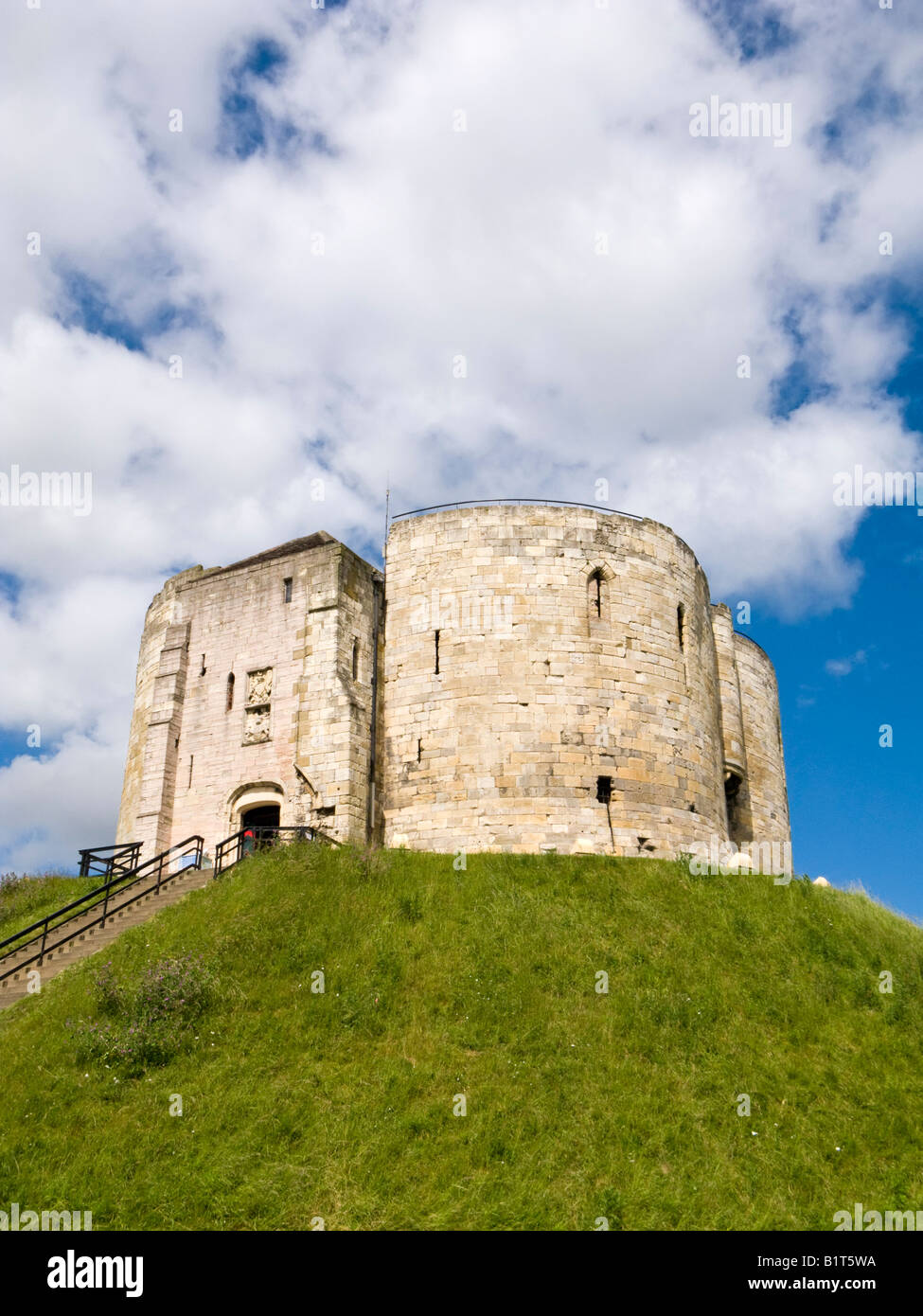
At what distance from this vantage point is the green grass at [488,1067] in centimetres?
1006

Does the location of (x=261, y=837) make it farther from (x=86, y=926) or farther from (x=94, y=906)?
(x=86, y=926)

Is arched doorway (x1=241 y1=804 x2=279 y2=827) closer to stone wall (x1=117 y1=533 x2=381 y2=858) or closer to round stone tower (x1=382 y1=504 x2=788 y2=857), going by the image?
stone wall (x1=117 y1=533 x2=381 y2=858)

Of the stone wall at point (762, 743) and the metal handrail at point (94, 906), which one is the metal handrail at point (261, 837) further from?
the stone wall at point (762, 743)

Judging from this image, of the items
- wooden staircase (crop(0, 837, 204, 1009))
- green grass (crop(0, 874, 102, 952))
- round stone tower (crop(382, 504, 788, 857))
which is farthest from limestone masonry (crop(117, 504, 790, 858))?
wooden staircase (crop(0, 837, 204, 1009))

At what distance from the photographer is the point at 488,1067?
39.9ft

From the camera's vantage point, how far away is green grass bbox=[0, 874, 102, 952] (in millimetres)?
19016

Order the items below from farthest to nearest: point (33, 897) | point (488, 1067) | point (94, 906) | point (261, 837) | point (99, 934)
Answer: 1. point (261, 837)
2. point (33, 897)
3. point (94, 906)
4. point (99, 934)
5. point (488, 1067)

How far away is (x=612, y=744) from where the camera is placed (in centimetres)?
2005

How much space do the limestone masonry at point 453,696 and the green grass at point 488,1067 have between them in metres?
2.50

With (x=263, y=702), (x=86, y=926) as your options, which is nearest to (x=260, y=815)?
(x=263, y=702)

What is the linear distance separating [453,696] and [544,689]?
1794mm
